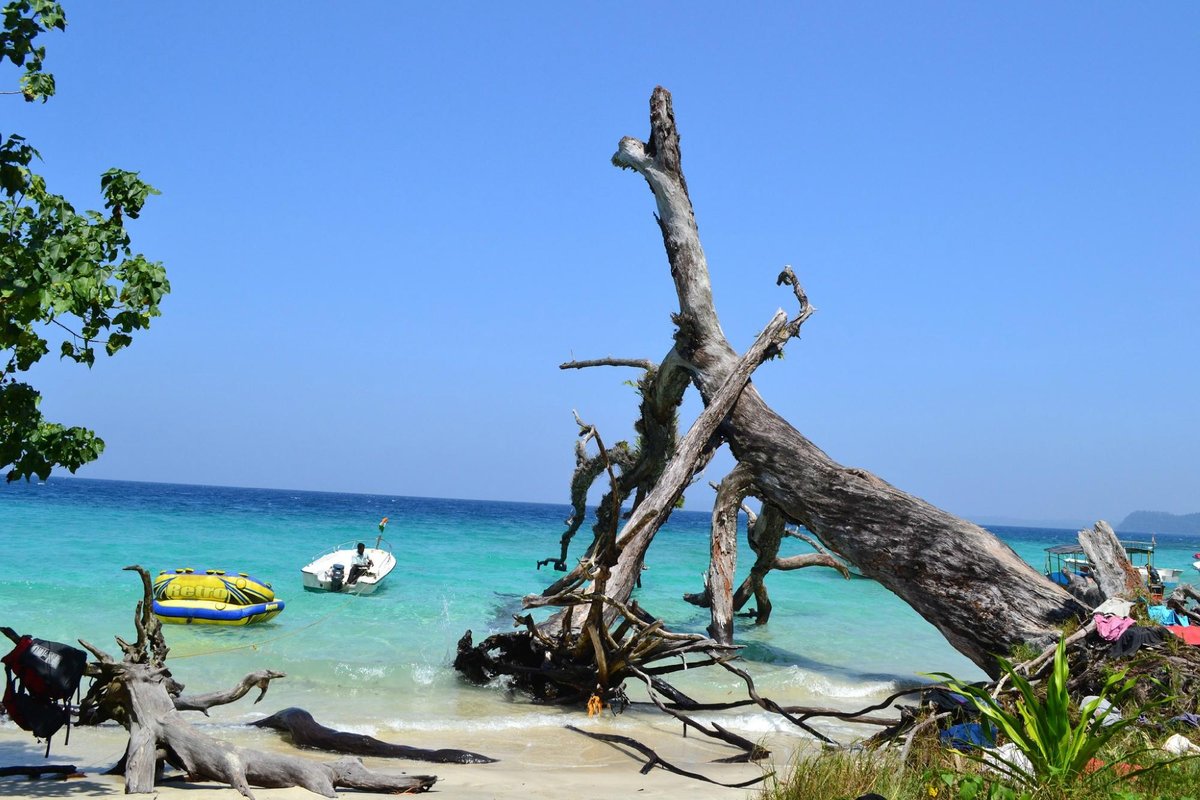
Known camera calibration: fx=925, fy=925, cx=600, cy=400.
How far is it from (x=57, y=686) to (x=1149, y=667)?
22.4 ft

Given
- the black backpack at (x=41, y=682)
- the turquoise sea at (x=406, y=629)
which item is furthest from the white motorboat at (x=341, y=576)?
the black backpack at (x=41, y=682)

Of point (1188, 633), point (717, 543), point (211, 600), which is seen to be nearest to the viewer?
point (1188, 633)

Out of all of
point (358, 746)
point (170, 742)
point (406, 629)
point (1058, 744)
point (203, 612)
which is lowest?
point (406, 629)

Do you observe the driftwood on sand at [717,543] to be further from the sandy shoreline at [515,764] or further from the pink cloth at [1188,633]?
the pink cloth at [1188,633]

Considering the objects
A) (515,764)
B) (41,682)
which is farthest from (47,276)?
(515,764)

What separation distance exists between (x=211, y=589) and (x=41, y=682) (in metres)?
9.76

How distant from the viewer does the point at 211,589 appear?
14.3m

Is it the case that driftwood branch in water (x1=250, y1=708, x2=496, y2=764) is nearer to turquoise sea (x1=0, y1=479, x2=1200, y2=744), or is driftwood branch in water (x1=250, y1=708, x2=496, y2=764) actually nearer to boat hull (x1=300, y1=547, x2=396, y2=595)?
turquoise sea (x1=0, y1=479, x2=1200, y2=744)

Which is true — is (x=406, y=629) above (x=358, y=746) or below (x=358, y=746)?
below

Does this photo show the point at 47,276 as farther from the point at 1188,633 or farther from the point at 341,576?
the point at 341,576

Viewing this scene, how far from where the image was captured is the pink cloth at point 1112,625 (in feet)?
21.0

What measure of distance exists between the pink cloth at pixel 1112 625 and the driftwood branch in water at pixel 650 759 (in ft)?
8.57

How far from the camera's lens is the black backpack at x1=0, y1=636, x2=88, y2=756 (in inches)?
199

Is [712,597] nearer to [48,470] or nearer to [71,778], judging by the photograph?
[71,778]
